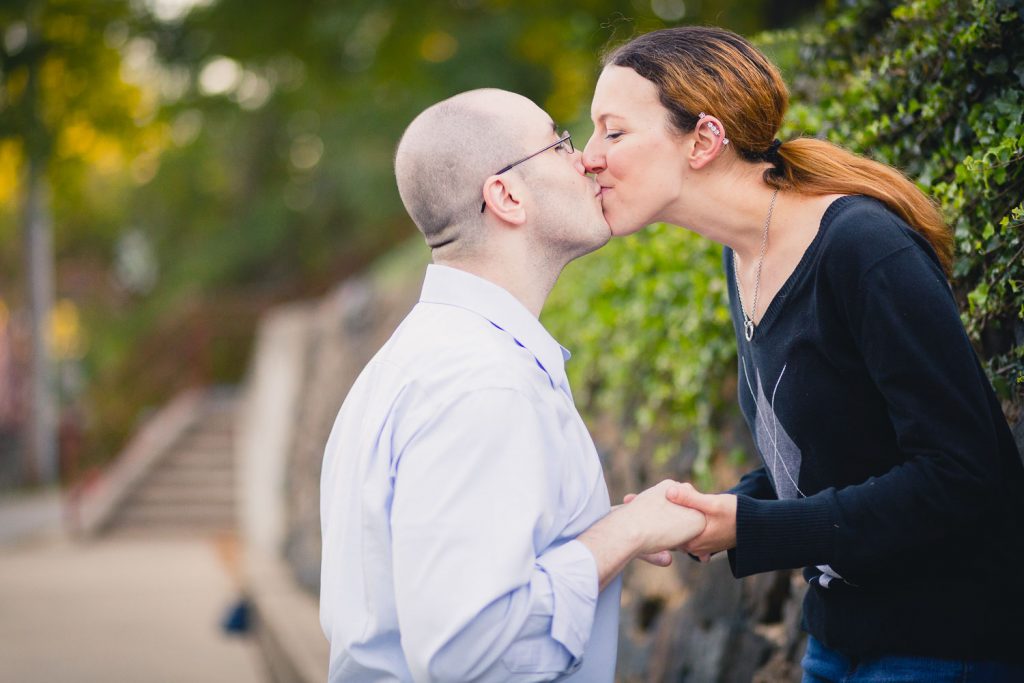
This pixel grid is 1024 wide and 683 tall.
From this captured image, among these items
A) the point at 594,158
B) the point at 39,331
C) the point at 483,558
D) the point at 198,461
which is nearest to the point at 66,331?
the point at 39,331

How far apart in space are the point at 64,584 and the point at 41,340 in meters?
8.71

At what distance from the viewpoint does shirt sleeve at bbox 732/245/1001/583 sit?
185 cm

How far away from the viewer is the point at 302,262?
2202 centimetres

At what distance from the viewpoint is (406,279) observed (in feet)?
29.1

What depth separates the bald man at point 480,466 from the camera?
1812mm

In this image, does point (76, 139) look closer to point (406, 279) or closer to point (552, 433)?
point (406, 279)

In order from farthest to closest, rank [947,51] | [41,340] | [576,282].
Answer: [41,340] < [576,282] < [947,51]

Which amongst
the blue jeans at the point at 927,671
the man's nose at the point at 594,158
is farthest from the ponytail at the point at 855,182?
the blue jeans at the point at 927,671

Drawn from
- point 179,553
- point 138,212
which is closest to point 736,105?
point 179,553

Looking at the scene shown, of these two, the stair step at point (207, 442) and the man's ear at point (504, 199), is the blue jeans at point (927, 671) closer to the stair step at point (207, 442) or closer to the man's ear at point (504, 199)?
the man's ear at point (504, 199)

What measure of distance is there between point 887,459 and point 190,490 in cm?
1474

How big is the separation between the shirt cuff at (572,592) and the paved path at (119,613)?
19.4 feet

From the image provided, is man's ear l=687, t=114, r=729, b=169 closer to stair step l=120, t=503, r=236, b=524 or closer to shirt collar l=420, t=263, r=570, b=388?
shirt collar l=420, t=263, r=570, b=388

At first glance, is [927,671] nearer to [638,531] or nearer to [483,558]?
[638,531]
